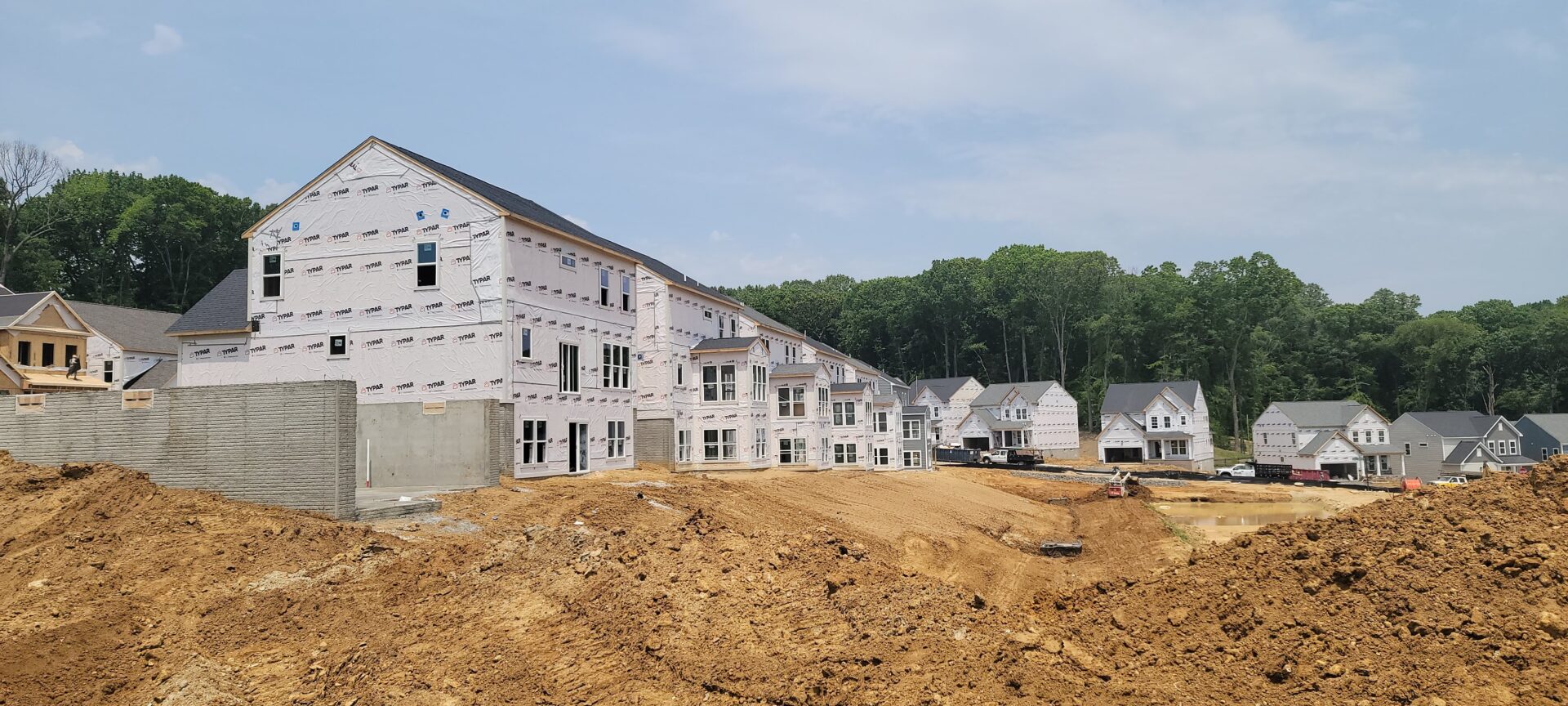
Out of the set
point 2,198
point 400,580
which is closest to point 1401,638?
point 400,580

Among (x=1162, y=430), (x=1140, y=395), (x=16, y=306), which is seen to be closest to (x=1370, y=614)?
(x=16, y=306)

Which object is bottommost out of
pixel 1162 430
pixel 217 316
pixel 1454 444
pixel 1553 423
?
pixel 1454 444

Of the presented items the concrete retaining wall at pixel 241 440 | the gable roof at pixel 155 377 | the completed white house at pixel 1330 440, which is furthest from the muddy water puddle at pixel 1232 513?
the gable roof at pixel 155 377

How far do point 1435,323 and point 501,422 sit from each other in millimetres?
106646

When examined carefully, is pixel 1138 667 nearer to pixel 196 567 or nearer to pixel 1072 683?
pixel 1072 683

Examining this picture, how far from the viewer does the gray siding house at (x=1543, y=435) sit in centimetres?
7638

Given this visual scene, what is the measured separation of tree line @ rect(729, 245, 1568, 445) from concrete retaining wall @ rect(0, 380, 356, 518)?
92.6m

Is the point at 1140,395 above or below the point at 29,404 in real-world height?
below

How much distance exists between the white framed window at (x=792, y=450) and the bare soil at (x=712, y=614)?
98.5 ft

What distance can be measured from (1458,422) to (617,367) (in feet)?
242

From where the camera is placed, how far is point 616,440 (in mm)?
35562

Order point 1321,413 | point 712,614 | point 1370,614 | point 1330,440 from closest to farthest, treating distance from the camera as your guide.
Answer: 1. point 1370,614
2. point 712,614
3. point 1330,440
4. point 1321,413

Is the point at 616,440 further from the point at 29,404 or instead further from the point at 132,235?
the point at 132,235

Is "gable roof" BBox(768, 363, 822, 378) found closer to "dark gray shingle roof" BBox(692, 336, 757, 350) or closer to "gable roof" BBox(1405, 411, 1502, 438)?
"dark gray shingle roof" BBox(692, 336, 757, 350)
